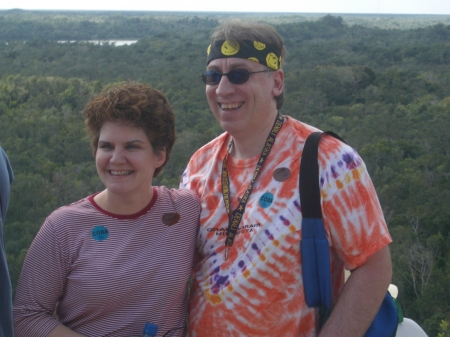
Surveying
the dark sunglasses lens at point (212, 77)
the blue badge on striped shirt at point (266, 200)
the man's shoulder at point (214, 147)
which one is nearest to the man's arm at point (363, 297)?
the blue badge on striped shirt at point (266, 200)

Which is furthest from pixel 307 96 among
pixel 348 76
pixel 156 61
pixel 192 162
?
pixel 192 162

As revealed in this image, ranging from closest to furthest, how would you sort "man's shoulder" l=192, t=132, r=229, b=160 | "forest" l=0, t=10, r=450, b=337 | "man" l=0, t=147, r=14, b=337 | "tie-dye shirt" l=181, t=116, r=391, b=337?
"man" l=0, t=147, r=14, b=337
"tie-dye shirt" l=181, t=116, r=391, b=337
"man's shoulder" l=192, t=132, r=229, b=160
"forest" l=0, t=10, r=450, b=337

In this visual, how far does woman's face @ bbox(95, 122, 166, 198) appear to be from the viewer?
2078 mm

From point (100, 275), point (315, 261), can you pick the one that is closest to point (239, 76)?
point (315, 261)

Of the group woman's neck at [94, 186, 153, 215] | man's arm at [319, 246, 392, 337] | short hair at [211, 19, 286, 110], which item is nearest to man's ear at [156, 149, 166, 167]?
woman's neck at [94, 186, 153, 215]

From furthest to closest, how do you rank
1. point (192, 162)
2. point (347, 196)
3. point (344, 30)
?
1. point (344, 30)
2. point (192, 162)
3. point (347, 196)

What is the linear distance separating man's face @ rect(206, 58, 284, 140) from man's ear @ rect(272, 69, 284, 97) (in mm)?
33

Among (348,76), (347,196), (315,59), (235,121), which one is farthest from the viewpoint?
(315,59)

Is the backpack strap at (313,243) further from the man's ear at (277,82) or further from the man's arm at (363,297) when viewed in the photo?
the man's ear at (277,82)

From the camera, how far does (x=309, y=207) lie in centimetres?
198

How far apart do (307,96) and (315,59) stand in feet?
59.5

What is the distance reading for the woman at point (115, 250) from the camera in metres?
2.00

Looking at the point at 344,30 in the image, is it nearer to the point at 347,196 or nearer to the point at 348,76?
the point at 348,76

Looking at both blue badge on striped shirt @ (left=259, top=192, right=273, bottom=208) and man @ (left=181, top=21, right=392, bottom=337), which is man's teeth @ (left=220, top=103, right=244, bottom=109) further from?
blue badge on striped shirt @ (left=259, top=192, right=273, bottom=208)
